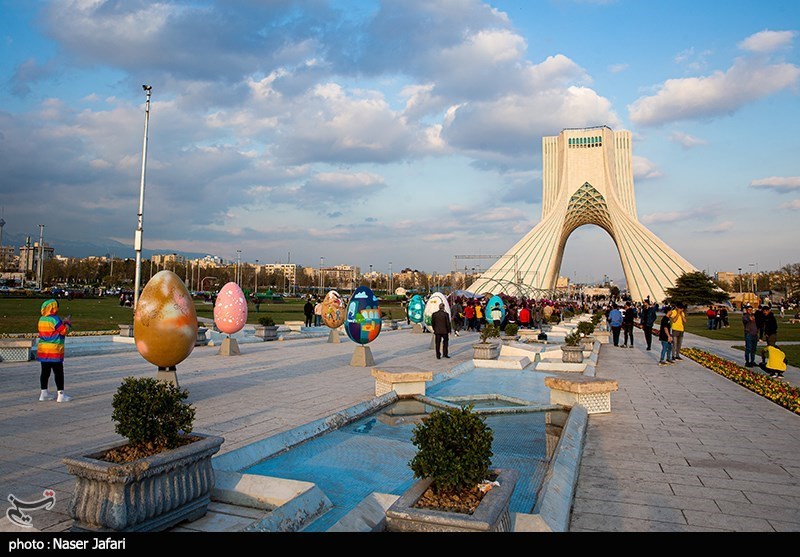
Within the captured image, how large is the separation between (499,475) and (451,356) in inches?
431

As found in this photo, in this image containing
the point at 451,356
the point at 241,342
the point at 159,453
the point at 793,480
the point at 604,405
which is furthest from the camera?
the point at 241,342

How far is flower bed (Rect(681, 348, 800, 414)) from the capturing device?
25.7 ft

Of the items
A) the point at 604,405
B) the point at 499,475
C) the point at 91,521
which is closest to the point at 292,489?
the point at 91,521

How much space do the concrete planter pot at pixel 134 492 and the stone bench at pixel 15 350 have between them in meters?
9.89

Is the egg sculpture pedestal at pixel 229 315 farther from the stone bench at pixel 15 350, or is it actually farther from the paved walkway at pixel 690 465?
the paved walkway at pixel 690 465

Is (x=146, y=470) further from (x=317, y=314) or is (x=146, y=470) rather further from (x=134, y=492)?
(x=317, y=314)

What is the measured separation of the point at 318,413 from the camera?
680 centimetres

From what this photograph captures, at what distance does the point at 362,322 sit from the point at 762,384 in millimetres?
7647

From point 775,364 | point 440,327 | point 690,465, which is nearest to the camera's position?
point 690,465

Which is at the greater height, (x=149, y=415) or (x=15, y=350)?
(x=149, y=415)

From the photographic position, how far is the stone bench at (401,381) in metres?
8.16

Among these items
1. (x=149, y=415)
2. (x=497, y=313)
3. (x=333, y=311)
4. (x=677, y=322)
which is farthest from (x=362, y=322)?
(x=497, y=313)

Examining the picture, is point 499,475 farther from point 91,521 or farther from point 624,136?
point 624,136

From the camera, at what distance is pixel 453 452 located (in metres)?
3.19
